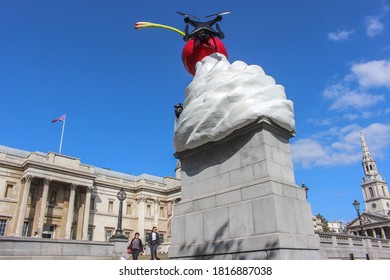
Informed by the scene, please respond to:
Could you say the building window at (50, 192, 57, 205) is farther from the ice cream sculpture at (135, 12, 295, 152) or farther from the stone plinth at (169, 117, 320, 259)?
the stone plinth at (169, 117, 320, 259)

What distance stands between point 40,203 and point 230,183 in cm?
4537

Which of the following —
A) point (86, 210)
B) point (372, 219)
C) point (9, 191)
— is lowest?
point (86, 210)

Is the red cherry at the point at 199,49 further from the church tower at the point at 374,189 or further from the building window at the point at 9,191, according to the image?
the church tower at the point at 374,189

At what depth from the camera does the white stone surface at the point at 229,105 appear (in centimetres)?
730

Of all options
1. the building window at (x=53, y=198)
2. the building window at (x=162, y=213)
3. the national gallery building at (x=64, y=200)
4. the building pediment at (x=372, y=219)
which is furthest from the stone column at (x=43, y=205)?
the building pediment at (x=372, y=219)

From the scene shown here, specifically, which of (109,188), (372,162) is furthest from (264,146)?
(372,162)

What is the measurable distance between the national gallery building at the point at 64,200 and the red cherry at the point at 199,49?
40772mm

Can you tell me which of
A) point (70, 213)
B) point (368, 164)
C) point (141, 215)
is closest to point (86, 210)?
point (70, 213)

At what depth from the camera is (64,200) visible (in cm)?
4850

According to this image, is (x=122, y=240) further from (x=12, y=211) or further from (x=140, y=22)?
(x=12, y=211)

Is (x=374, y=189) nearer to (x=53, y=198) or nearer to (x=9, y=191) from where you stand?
(x=53, y=198)

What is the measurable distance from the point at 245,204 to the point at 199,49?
19.1ft

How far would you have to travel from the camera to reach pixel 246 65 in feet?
28.6

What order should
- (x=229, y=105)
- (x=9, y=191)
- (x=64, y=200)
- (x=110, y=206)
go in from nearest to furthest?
(x=229, y=105) → (x=9, y=191) → (x=64, y=200) → (x=110, y=206)
